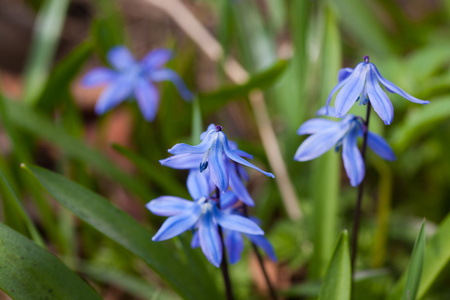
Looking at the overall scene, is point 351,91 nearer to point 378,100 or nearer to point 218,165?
point 378,100

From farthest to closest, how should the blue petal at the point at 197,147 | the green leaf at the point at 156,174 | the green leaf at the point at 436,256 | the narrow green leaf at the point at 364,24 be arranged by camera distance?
the narrow green leaf at the point at 364,24
the green leaf at the point at 156,174
the green leaf at the point at 436,256
the blue petal at the point at 197,147

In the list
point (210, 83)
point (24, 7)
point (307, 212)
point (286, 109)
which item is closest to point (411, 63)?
point (286, 109)

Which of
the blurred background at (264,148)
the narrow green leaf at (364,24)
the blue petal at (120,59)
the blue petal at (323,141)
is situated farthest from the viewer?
the narrow green leaf at (364,24)

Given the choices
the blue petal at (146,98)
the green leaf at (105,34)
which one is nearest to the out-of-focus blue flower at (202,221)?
the blue petal at (146,98)

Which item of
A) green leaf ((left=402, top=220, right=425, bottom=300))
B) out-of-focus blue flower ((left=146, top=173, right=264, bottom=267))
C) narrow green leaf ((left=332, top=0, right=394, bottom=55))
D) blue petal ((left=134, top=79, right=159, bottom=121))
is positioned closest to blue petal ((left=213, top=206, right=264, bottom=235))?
out-of-focus blue flower ((left=146, top=173, right=264, bottom=267))

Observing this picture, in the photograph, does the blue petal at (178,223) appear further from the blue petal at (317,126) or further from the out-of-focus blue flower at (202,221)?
the blue petal at (317,126)

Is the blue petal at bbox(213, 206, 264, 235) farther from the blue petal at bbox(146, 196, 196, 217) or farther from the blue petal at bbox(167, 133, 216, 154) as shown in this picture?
the blue petal at bbox(167, 133, 216, 154)

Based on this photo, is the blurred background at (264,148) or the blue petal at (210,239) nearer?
the blue petal at (210,239)
